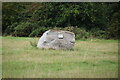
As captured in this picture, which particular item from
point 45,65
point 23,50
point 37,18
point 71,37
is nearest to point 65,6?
point 37,18

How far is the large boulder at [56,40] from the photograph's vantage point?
525 centimetres

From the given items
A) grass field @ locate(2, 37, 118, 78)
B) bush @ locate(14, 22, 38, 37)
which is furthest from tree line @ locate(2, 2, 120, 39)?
grass field @ locate(2, 37, 118, 78)

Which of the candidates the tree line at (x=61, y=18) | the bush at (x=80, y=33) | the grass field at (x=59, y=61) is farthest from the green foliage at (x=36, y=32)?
the bush at (x=80, y=33)

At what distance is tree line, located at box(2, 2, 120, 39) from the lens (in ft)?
19.9

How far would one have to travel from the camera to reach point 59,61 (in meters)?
4.60

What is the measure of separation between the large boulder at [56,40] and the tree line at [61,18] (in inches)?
29.0

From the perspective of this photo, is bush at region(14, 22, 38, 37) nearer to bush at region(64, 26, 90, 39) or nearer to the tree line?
the tree line

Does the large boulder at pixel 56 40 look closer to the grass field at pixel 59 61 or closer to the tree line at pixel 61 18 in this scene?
the grass field at pixel 59 61

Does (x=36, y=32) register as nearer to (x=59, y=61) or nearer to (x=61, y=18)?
(x=61, y=18)

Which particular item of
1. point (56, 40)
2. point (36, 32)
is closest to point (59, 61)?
point (56, 40)

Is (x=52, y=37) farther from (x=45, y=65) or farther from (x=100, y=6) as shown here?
(x=100, y=6)

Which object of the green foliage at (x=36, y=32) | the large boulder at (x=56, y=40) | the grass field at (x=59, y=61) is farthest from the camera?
the green foliage at (x=36, y=32)

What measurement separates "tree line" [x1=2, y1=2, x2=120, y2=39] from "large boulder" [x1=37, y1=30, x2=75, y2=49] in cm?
74

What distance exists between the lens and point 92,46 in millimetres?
5652
